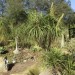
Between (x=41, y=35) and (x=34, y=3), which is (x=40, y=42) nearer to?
(x=41, y=35)

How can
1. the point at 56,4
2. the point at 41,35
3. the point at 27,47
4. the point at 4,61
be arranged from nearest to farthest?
the point at 41,35 → the point at 4,61 → the point at 27,47 → the point at 56,4

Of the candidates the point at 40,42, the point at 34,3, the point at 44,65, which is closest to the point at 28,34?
the point at 40,42

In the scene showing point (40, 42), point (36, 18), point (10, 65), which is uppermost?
point (36, 18)

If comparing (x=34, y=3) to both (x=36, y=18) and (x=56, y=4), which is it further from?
(x=36, y=18)

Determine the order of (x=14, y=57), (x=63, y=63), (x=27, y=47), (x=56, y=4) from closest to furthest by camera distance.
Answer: (x=63, y=63)
(x=14, y=57)
(x=27, y=47)
(x=56, y=4)

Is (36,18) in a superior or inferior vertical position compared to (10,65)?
superior

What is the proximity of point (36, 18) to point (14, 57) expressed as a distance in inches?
270

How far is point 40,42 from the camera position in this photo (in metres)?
16.4

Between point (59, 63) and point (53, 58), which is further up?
point (53, 58)

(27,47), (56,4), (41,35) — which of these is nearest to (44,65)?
(41,35)

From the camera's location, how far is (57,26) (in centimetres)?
1592

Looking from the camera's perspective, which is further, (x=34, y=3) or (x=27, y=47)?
(x=34, y=3)

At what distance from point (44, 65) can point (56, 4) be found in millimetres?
16371

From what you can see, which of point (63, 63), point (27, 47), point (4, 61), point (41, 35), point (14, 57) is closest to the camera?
point (63, 63)
